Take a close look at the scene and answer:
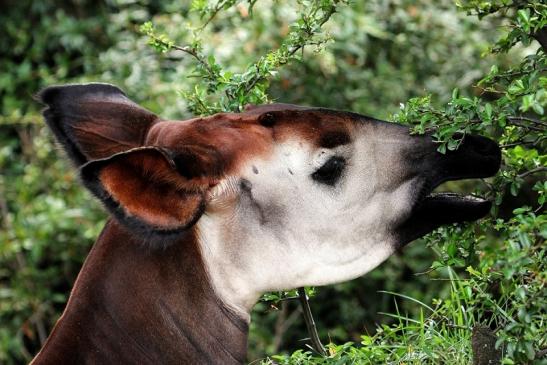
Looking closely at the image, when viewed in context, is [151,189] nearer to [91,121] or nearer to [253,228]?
[253,228]

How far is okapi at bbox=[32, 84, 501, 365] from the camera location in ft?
8.89

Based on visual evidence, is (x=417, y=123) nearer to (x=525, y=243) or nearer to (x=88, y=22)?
(x=525, y=243)

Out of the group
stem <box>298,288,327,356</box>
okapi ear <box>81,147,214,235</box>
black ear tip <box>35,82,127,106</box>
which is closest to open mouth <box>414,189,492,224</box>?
stem <box>298,288,327,356</box>

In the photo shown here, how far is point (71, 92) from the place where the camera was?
2.92m

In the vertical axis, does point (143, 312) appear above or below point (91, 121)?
below

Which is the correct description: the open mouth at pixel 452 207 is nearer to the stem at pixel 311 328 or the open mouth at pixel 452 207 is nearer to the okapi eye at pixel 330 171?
the okapi eye at pixel 330 171

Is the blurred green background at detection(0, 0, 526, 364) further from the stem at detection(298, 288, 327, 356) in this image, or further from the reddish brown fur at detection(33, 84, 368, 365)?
the reddish brown fur at detection(33, 84, 368, 365)

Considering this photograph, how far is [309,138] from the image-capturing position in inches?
109

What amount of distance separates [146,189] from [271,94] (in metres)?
3.57

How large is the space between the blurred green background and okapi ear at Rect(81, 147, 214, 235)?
10.8ft

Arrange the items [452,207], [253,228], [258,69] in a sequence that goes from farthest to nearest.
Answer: [258,69], [452,207], [253,228]

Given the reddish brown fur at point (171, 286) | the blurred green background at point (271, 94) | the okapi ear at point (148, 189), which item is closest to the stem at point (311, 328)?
the reddish brown fur at point (171, 286)

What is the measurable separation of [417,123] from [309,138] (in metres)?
0.36

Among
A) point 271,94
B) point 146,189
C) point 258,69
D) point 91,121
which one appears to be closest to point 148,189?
point 146,189
